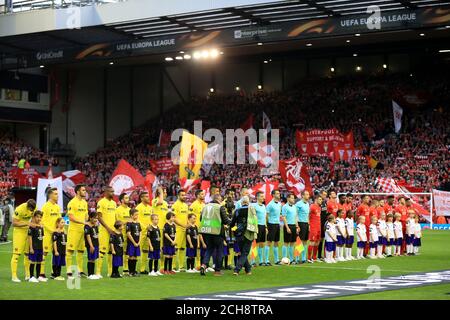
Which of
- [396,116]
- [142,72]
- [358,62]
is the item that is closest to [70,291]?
[396,116]

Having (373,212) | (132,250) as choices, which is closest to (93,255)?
(132,250)

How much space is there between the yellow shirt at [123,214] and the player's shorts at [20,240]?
6.89 ft

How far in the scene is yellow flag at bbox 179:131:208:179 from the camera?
38.2m

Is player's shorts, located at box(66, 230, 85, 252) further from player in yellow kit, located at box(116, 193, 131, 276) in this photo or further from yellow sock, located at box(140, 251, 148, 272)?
yellow sock, located at box(140, 251, 148, 272)

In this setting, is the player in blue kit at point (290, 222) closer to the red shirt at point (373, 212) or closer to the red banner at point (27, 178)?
the red shirt at point (373, 212)

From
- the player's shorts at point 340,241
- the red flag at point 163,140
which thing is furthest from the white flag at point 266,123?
the player's shorts at point 340,241

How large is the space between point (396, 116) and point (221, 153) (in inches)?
401

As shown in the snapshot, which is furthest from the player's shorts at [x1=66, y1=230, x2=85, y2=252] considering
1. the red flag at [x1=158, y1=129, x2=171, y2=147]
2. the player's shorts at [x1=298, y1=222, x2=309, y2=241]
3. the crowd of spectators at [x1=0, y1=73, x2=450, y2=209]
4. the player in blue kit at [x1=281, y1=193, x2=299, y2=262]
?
the red flag at [x1=158, y1=129, x2=171, y2=147]

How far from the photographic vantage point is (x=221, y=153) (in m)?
51.0

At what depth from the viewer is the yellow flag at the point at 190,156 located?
38.2 meters

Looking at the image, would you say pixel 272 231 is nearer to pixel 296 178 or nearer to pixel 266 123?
pixel 296 178

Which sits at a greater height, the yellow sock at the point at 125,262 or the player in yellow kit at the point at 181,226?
the player in yellow kit at the point at 181,226

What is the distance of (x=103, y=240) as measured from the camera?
18.6 meters
